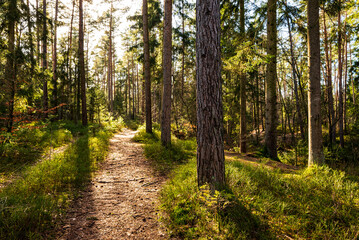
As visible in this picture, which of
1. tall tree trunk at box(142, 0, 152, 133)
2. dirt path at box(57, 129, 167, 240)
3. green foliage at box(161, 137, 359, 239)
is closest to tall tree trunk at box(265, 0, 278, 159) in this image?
green foliage at box(161, 137, 359, 239)

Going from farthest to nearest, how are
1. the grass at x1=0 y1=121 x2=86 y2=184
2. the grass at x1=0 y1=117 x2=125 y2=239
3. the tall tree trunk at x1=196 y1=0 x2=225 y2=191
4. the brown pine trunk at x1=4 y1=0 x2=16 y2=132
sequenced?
the brown pine trunk at x1=4 y1=0 x2=16 y2=132 → the grass at x1=0 y1=121 x2=86 y2=184 → the tall tree trunk at x1=196 y1=0 x2=225 y2=191 → the grass at x1=0 y1=117 x2=125 y2=239

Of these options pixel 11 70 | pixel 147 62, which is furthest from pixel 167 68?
pixel 11 70

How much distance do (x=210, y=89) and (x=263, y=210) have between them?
2293 mm

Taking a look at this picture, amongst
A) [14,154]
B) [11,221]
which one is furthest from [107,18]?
[11,221]

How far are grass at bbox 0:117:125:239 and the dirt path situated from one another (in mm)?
283

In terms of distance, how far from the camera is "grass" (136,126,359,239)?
7.96 feet

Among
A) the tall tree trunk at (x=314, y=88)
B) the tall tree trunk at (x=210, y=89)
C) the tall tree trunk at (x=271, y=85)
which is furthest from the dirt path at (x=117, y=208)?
the tall tree trunk at (x=271, y=85)

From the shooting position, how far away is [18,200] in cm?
286

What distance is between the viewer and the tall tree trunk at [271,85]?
722 cm

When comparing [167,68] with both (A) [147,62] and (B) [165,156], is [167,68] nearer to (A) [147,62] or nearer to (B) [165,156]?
(A) [147,62]

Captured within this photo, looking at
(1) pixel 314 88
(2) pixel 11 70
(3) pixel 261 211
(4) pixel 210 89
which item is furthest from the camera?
(2) pixel 11 70

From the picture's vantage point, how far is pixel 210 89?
304 centimetres

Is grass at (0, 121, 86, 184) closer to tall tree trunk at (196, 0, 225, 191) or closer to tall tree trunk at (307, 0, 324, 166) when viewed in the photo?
tall tree trunk at (196, 0, 225, 191)

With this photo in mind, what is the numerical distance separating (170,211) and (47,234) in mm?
1921
